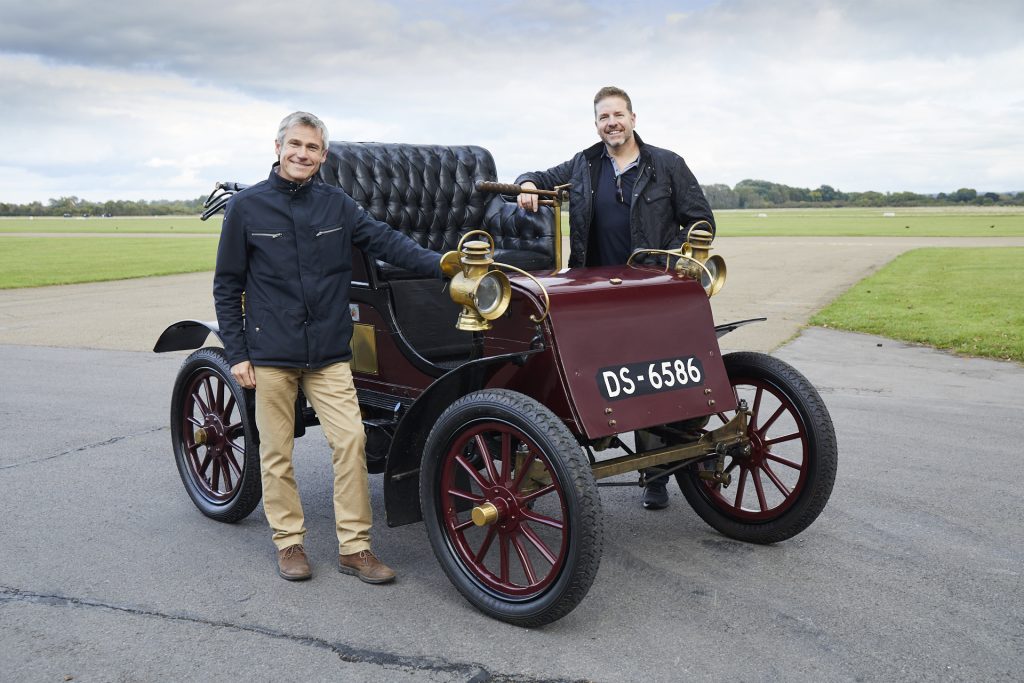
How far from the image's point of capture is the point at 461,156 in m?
6.15

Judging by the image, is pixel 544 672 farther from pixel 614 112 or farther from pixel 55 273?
pixel 55 273

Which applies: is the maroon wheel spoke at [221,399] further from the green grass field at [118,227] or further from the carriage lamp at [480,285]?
the green grass field at [118,227]

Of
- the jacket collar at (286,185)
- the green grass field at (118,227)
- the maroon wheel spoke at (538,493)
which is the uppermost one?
the jacket collar at (286,185)

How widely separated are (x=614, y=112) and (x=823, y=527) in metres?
2.19

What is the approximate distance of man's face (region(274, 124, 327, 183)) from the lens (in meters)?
3.73

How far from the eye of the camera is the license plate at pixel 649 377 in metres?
3.53

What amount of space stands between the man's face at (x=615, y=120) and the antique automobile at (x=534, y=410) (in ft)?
1.44

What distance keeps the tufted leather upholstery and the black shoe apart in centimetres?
148

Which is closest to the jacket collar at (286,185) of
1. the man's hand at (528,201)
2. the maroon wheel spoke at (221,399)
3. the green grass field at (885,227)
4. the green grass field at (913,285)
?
the man's hand at (528,201)

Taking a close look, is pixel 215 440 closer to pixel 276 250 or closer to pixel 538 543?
pixel 276 250

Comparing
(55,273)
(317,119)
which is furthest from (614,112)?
(55,273)

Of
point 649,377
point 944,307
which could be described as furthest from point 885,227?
point 649,377

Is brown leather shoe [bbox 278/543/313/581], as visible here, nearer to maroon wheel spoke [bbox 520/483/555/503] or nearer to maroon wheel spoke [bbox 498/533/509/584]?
maroon wheel spoke [bbox 498/533/509/584]

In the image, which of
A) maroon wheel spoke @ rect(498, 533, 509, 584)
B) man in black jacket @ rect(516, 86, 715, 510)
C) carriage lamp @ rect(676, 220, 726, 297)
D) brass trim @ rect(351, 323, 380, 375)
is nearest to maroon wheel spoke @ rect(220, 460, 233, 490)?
brass trim @ rect(351, 323, 380, 375)
